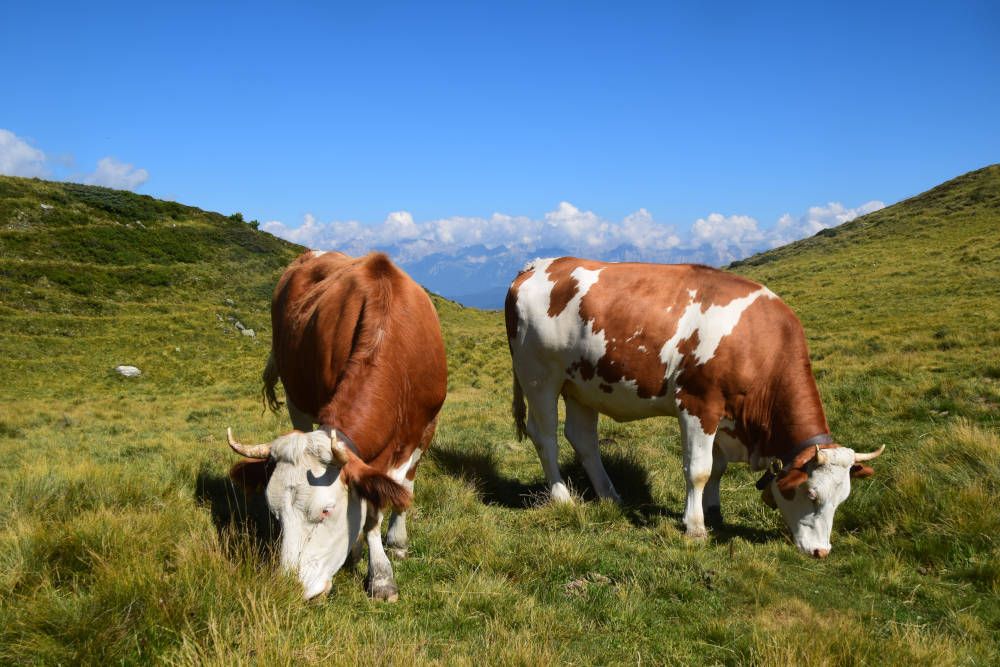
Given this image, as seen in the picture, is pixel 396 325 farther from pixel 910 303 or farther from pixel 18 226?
pixel 18 226

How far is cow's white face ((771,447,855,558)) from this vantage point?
5825 millimetres

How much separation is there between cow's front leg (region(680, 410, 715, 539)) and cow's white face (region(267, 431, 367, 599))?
3704 mm

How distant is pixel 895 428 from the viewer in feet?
29.0

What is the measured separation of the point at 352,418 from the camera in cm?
486

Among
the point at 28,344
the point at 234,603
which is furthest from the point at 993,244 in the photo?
the point at 28,344

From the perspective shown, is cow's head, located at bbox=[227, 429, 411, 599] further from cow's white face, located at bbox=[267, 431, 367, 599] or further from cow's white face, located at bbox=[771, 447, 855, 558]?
cow's white face, located at bbox=[771, 447, 855, 558]

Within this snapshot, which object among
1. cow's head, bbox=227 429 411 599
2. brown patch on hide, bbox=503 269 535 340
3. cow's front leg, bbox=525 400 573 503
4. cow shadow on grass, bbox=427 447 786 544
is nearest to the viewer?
cow's head, bbox=227 429 411 599

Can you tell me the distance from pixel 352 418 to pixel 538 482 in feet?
14.0

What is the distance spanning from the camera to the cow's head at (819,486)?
5.83 metres

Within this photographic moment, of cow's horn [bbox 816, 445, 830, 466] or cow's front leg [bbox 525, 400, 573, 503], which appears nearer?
cow's horn [bbox 816, 445, 830, 466]

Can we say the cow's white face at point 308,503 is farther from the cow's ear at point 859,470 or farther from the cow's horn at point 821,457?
the cow's ear at point 859,470

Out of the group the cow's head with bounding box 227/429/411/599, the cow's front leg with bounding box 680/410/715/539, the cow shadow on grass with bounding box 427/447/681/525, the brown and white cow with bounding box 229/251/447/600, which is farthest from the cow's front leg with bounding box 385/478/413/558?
the cow's front leg with bounding box 680/410/715/539

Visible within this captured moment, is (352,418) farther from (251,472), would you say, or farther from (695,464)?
(695,464)

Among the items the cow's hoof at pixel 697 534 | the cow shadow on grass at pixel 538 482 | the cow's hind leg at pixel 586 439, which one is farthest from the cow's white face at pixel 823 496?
the cow's hind leg at pixel 586 439
